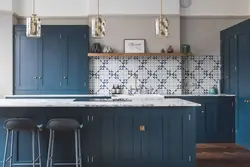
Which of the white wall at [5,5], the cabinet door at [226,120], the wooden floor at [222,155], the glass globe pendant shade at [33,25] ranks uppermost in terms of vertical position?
the white wall at [5,5]

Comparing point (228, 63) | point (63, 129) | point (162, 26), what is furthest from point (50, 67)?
point (228, 63)

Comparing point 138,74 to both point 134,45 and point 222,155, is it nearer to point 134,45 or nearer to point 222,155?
point 134,45

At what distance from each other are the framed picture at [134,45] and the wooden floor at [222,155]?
219 cm

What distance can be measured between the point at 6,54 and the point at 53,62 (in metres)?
0.92

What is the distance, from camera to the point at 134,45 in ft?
21.2

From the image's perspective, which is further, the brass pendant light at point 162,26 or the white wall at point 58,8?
the white wall at point 58,8

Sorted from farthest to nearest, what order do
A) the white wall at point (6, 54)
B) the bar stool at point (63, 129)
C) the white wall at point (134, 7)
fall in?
the white wall at point (134, 7) < the white wall at point (6, 54) < the bar stool at point (63, 129)

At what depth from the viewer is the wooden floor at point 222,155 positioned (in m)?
4.65

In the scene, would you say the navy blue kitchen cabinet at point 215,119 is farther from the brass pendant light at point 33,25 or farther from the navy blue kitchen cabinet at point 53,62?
the brass pendant light at point 33,25

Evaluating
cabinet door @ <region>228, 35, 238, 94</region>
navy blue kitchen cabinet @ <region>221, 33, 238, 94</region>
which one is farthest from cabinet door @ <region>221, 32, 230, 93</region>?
cabinet door @ <region>228, 35, 238, 94</region>

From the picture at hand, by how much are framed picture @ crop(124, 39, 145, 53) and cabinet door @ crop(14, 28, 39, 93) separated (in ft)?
5.82

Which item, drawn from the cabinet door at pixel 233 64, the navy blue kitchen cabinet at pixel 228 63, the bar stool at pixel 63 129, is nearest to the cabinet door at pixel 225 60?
the navy blue kitchen cabinet at pixel 228 63

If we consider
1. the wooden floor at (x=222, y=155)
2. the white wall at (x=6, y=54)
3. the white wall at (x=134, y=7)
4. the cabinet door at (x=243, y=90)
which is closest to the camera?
the wooden floor at (x=222, y=155)

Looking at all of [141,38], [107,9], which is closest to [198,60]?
[141,38]
